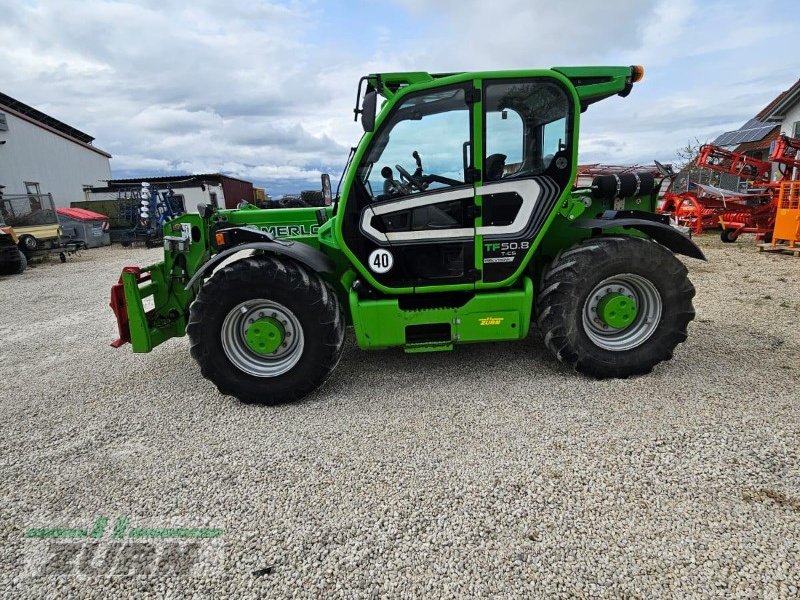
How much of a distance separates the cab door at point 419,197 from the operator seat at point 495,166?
143 millimetres

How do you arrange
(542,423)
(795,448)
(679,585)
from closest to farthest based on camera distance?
(679,585) < (795,448) < (542,423)

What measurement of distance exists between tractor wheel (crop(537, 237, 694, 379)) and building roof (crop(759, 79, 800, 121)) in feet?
61.4

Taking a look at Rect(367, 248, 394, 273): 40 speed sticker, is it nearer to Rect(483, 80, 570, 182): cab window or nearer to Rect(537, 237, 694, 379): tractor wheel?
Rect(483, 80, 570, 182): cab window

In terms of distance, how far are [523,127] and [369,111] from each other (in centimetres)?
124

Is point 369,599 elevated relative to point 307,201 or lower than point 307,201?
lower

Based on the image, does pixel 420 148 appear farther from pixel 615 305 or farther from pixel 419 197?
pixel 615 305

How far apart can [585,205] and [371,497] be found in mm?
3008

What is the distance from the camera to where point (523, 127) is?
3631 mm

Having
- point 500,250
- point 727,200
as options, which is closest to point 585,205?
point 500,250

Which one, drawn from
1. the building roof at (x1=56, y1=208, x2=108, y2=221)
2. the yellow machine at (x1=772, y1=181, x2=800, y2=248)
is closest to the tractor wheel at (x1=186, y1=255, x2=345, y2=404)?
the yellow machine at (x1=772, y1=181, x2=800, y2=248)

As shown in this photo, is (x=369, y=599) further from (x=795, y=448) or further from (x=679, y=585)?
(x=795, y=448)

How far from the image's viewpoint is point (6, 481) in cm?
286

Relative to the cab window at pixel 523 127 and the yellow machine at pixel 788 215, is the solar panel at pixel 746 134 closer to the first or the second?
the yellow machine at pixel 788 215

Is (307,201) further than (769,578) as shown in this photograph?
Yes
